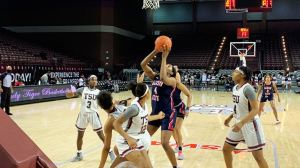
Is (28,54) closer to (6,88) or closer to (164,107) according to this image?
(6,88)

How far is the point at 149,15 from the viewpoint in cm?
4044

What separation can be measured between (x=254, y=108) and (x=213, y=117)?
885cm

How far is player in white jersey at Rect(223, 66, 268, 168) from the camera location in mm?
4852

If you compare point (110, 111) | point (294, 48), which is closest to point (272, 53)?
point (294, 48)

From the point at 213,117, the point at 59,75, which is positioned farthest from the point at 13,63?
the point at 213,117

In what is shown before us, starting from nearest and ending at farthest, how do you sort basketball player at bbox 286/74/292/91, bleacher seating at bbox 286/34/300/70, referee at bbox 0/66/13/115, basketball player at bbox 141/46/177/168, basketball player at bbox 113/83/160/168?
basketball player at bbox 113/83/160/168 → basketball player at bbox 141/46/177/168 → referee at bbox 0/66/13/115 → basketball player at bbox 286/74/292/91 → bleacher seating at bbox 286/34/300/70

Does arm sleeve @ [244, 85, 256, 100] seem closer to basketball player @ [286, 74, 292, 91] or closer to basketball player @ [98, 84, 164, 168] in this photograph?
basketball player @ [98, 84, 164, 168]

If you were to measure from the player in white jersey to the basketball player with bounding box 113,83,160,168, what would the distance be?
1343mm

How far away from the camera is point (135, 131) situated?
14.0ft

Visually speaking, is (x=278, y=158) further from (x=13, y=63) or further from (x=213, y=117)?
(x=13, y=63)

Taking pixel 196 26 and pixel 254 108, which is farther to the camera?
pixel 196 26

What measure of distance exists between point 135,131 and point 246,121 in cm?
152

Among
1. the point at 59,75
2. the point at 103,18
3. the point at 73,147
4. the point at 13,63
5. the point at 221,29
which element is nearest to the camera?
the point at 73,147

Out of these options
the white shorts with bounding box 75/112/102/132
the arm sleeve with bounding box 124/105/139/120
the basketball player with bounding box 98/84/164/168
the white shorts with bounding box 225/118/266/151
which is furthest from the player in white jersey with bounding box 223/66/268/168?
the white shorts with bounding box 75/112/102/132
